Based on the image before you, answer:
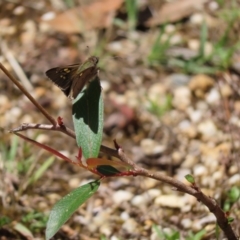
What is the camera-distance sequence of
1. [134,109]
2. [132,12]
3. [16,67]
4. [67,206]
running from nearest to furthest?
[67,206] → [134,109] → [16,67] → [132,12]

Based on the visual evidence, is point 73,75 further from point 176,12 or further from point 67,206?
point 176,12

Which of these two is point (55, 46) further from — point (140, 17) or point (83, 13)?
point (140, 17)

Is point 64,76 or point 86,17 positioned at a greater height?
A: point 64,76

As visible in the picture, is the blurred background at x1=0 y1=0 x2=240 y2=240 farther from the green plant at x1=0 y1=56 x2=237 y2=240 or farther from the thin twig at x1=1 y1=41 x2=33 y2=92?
the green plant at x1=0 y1=56 x2=237 y2=240

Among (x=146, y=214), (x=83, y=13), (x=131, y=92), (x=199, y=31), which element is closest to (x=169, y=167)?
(x=146, y=214)

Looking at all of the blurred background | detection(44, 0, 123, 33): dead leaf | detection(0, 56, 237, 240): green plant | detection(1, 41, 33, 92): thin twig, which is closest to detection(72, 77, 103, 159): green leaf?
detection(0, 56, 237, 240): green plant

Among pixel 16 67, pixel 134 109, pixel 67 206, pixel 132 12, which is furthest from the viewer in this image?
pixel 132 12

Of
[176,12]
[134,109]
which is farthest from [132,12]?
[134,109]
